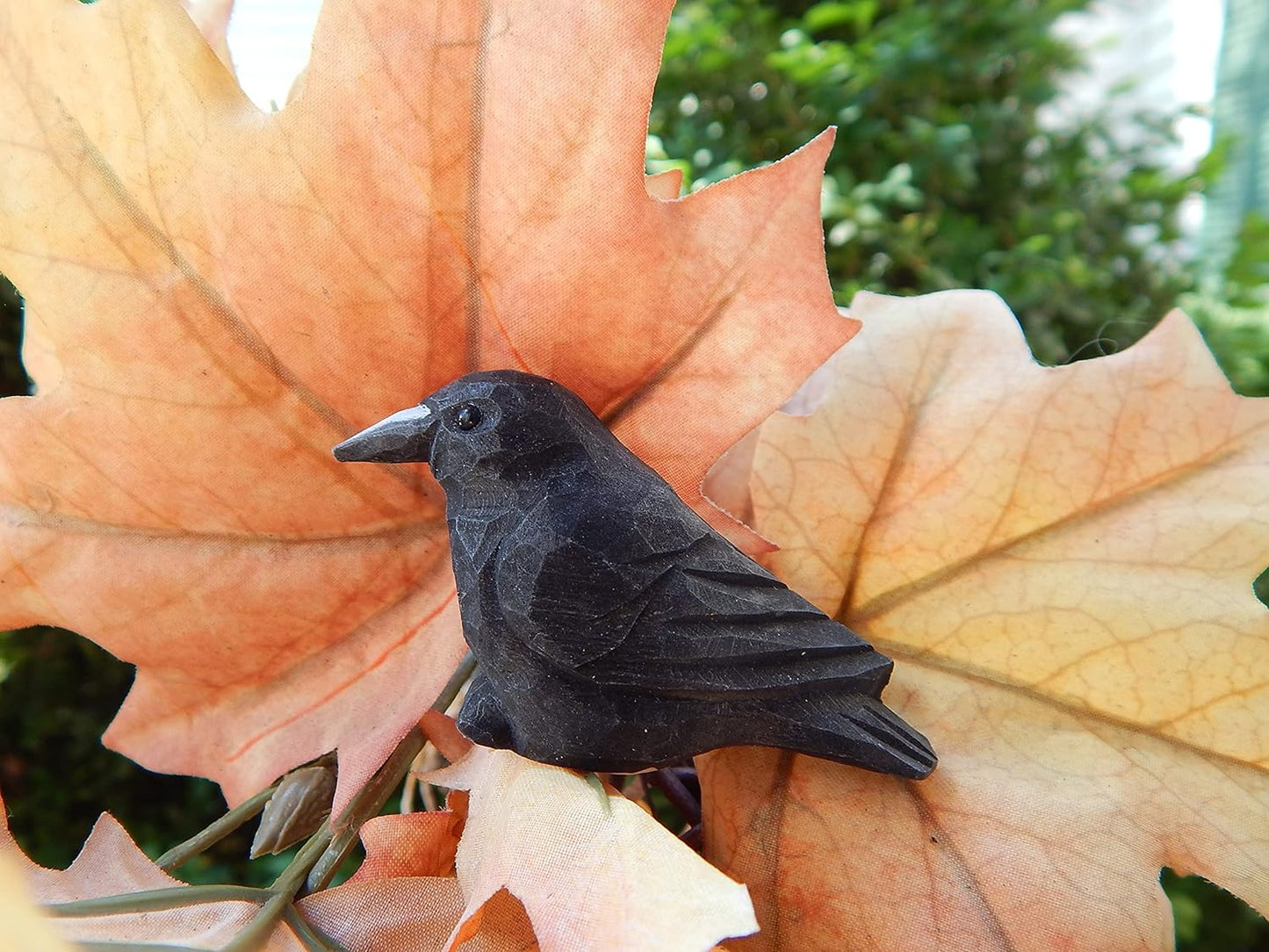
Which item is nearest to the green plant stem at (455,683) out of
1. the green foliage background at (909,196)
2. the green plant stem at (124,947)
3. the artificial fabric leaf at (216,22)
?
the green plant stem at (124,947)

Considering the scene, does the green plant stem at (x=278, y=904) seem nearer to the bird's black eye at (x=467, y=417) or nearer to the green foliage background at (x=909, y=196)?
the bird's black eye at (x=467, y=417)

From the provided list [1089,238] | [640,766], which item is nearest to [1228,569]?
[640,766]

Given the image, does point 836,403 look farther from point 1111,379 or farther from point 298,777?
point 298,777

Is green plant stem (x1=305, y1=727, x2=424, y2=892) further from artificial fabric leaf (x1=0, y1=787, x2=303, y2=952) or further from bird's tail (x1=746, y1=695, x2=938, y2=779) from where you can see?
bird's tail (x1=746, y1=695, x2=938, y2=779)

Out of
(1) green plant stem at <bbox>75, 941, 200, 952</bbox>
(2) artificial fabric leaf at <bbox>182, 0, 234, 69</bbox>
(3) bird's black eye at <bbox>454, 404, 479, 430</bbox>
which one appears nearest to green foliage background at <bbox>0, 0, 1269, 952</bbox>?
(2) artificial fabric leaf at <bbox>182, 0, 234, 69</bbox>

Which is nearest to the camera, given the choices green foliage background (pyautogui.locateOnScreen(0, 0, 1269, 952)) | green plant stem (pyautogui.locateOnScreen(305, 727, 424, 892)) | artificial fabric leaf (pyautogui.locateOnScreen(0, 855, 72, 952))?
artificial fabric leaf (pyautogui.locateOnScreen(0, 855, 72, 952))

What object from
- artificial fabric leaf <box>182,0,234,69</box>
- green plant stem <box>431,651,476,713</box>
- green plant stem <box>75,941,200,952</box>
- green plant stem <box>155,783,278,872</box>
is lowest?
green plant stem <box>155,783,278,872</box>

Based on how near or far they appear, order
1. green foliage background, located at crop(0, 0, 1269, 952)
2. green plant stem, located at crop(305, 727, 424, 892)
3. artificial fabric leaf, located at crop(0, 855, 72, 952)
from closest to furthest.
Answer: artificial fabric leaf, located at crop(0, 855, 72, 952) → green plant stem, located at crop(305, 727, 424, 892) → green foliage background, located at crop(0, 0, 1269, 952)
